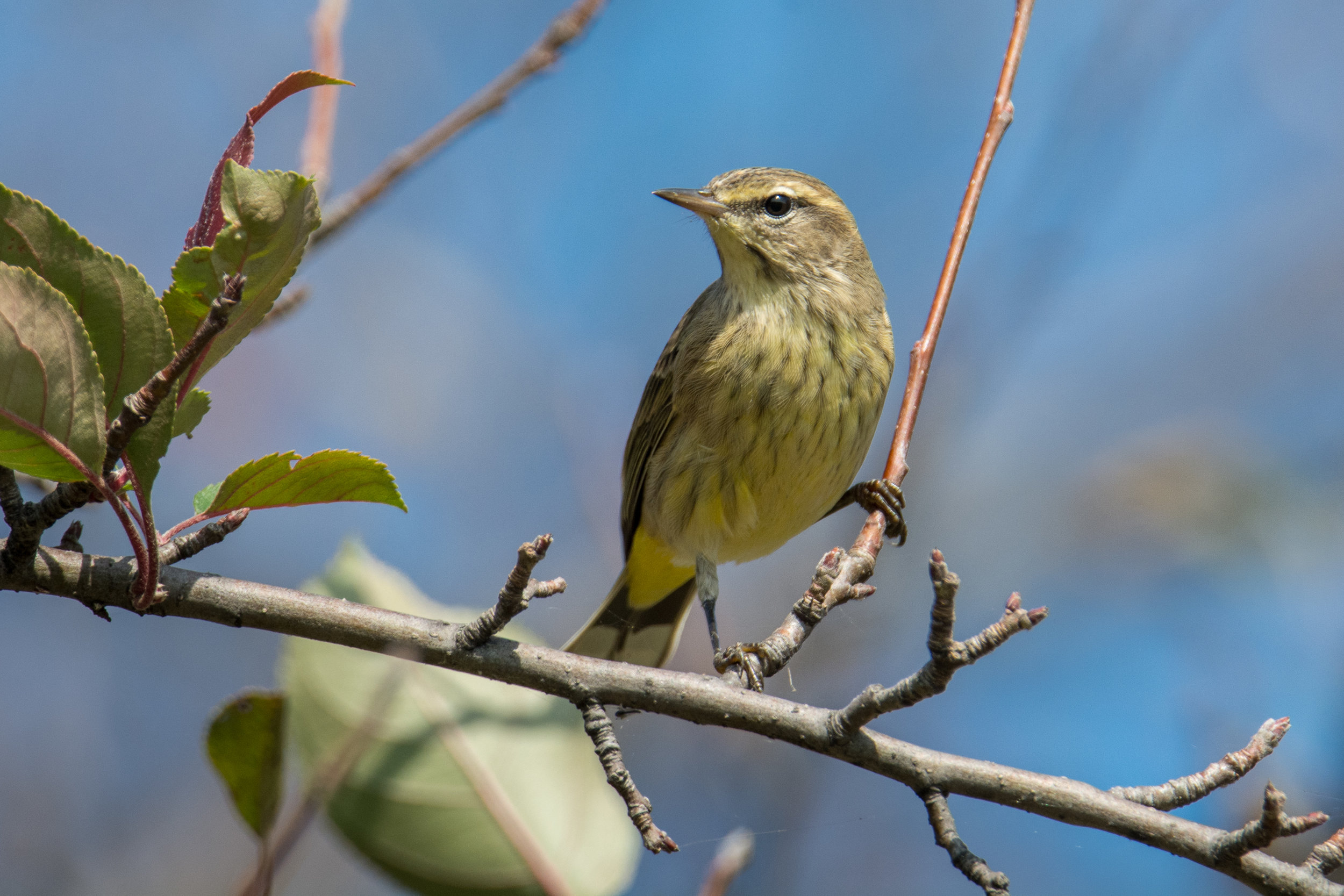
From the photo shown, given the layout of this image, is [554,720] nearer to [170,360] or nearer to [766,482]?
[170,360]

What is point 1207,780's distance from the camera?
2.33 m

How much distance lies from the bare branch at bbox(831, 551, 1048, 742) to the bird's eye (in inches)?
126

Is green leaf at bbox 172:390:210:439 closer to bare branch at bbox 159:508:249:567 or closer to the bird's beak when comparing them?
bare branch at bbox 159:508:249:567

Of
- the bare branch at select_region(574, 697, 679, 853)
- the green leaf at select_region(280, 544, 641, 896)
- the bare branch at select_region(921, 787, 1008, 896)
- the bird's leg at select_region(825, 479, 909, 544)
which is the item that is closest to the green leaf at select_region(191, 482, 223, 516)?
the green leaf at select_region(280, 544, 641, 896)

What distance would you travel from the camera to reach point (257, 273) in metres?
1.82

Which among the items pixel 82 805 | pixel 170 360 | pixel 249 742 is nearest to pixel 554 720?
pixel 249 742

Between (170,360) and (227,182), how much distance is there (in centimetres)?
31

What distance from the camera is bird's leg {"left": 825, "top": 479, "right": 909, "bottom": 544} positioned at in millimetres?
4152

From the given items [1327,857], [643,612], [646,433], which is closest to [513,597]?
[1327,857]

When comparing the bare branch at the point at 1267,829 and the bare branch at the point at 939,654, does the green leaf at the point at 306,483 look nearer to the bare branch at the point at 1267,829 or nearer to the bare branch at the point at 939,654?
the bare branch at the point at 939,654

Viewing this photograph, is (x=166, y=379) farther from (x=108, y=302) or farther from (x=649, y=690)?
(x=649, y=690)

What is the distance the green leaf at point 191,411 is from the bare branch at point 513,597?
61 cm

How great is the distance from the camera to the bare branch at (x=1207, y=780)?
7.50 ft

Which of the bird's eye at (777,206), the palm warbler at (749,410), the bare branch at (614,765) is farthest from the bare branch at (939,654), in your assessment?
the bird's eye at (777,206)
